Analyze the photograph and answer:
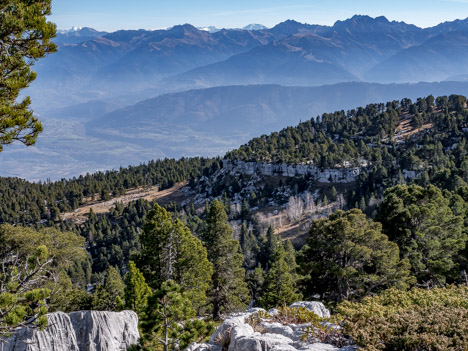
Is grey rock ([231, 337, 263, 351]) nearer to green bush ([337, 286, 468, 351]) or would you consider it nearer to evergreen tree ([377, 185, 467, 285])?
green bush ([337, 286, 468, 351])

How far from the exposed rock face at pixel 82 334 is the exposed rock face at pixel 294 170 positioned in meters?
97.3

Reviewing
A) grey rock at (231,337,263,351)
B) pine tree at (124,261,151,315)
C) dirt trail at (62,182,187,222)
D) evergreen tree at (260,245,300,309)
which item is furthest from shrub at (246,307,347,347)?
dirt trail at (62,182,187,222)

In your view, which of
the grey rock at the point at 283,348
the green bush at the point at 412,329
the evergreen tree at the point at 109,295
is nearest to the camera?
the green bush at the point at 412,329

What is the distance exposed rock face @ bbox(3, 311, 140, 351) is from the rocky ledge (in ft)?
14.9

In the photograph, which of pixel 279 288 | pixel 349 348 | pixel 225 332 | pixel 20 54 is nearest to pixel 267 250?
pixel 279 288

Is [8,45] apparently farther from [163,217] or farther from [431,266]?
[431,266]

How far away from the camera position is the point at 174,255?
2817 centimetres

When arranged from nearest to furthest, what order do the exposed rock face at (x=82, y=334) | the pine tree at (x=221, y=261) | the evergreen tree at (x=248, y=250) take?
the exposed rock face at (x=82, y=334), the pine tree at (x=221, y=261), the evergreen tree at (x=248, y=250)

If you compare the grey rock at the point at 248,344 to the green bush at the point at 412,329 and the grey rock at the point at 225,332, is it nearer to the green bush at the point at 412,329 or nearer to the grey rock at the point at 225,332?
the grey rock at the point at 225,332

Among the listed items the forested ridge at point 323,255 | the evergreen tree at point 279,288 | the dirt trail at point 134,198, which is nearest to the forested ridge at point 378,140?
the forested ridge at point 323,255

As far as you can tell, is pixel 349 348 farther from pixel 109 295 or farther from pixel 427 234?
pixel 109 295

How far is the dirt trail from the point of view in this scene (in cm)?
12144

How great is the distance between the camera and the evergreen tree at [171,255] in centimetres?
2872

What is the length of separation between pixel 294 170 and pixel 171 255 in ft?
309
